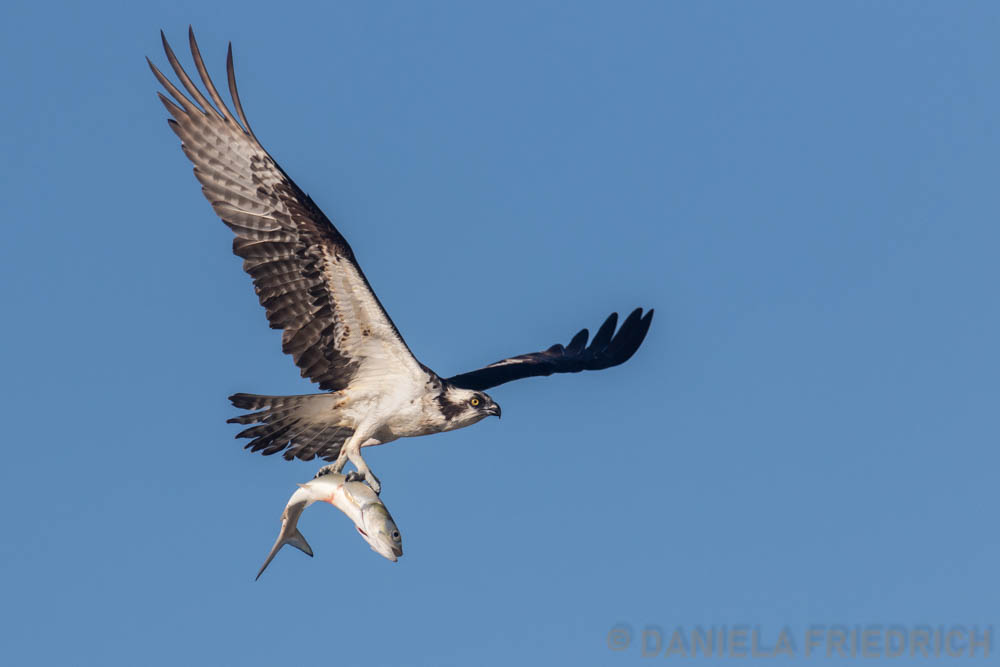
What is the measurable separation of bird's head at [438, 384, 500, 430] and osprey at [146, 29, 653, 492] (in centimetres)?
1

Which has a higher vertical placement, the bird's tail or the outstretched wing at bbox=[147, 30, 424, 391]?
the outstretched wing at bbox=[147, 30, 424, 391]

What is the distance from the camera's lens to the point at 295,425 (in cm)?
1515

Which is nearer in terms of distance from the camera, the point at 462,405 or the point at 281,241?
the point at 281,241

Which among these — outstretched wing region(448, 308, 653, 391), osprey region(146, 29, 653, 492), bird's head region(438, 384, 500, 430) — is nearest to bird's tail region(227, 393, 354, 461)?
osprey region(146, 29, 653, 492)

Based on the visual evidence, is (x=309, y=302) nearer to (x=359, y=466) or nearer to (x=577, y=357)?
(x=359, y=466)

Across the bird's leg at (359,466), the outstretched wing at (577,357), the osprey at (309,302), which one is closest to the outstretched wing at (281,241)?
the osprey at (309,302)

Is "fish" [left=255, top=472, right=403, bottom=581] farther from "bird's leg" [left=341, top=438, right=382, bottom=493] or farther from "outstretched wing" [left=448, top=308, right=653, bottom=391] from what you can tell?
"outstretched wing" [left=448, top=308, right=653, bottom=391]

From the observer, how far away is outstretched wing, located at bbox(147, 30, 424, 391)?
14227 millimetres

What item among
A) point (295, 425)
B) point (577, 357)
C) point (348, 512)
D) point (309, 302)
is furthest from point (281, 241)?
point (577, 357)

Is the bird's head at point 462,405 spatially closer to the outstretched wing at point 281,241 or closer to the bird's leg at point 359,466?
the outstretched wing at point 281,241

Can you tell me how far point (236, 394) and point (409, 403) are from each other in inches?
71.5

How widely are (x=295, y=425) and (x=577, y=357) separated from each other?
4.85m

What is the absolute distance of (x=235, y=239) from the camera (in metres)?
14.4

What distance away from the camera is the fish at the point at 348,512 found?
39.1ft
